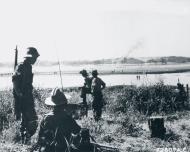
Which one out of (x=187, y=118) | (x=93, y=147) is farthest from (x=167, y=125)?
(x=93, y=147)

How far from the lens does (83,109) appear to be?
45.4ft

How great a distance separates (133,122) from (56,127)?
6.79 metres

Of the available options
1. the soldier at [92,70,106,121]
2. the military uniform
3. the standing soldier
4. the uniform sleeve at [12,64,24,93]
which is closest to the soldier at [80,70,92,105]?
the soldier at [92,70,106,121]

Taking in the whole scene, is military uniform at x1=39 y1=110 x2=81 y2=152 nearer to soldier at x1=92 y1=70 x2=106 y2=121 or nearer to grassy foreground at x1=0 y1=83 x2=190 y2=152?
grassy foreground at x1=0 y1=83 x2=190 y2=152

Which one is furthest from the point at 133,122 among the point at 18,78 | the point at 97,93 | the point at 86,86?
the point at 18,78

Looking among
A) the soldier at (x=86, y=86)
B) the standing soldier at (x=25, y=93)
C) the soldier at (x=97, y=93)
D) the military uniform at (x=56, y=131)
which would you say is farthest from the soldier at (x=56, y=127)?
the soldier at (x=86, y=86)

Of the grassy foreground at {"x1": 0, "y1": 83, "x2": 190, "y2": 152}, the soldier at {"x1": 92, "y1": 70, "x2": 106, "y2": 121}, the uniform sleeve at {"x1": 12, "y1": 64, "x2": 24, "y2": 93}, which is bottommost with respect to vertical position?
the grassy foreground at {"x1": 0, "y1": 83, "x2": 190, "y2": 152}

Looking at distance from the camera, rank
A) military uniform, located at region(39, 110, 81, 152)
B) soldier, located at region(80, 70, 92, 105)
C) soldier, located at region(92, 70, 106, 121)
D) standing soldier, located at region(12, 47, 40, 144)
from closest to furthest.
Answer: military uniform, located at region(39, 110, 81, 152)
standing soldier, located at region(12, 47, 40, 144)
soldier, located at region(92, 70, 106, 121)
soldier, located at region(80, 70, 92, 105)

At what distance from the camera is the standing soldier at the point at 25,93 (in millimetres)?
8281

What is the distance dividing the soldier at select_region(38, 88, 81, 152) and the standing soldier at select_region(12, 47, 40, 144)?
9.92ft

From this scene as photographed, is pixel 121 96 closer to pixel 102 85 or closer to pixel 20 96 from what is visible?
pixel 102 85

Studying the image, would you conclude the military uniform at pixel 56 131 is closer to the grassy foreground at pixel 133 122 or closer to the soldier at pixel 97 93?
the grassy foreground at pixel 133 122

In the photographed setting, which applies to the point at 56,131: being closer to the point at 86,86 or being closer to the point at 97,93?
the point at 97,93

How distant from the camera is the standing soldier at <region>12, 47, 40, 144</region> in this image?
8.28 meters
